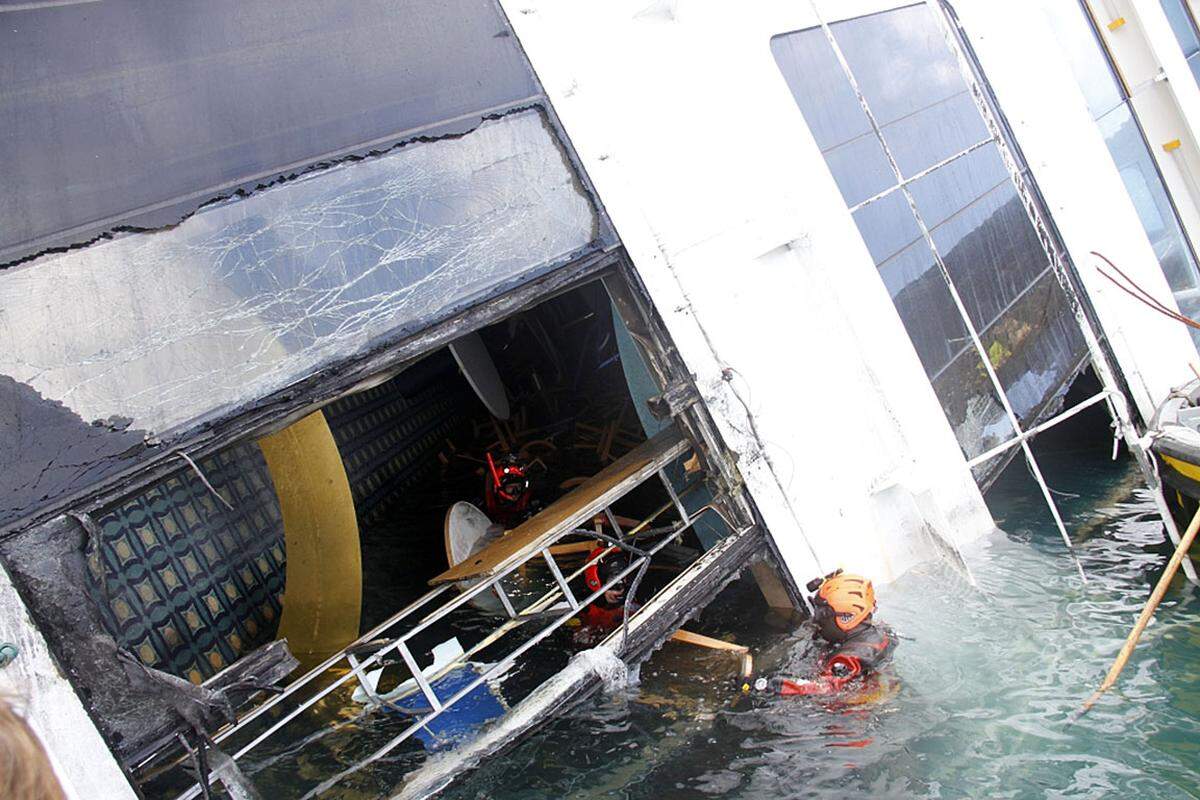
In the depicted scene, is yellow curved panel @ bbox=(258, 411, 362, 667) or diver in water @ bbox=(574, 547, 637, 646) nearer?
yellow curved panel @ bbox=(258, 411, 362, 667)

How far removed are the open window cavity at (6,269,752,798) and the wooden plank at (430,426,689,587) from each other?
20 millimetres

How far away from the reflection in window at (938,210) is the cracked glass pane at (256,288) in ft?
9.35

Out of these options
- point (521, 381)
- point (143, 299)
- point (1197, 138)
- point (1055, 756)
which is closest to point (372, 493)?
point (521, 381)

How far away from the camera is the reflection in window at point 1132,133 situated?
27.5ft

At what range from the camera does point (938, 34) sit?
27.8 feet

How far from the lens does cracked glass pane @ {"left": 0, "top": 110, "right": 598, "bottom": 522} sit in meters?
3.75

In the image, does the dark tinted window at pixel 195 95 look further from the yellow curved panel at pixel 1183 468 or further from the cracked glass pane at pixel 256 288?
the yellow curved panel at pixel 1183 468

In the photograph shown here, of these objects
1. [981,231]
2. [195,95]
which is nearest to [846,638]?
[981,231]

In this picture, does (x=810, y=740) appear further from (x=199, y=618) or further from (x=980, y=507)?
(x=199, y=618)

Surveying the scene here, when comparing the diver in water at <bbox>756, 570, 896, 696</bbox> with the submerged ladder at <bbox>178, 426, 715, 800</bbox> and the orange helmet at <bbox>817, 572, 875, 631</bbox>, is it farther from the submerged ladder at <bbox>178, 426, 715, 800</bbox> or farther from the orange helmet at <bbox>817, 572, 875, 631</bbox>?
the submerged ladder at <bbox>178, 426, 715, 800</bbox>

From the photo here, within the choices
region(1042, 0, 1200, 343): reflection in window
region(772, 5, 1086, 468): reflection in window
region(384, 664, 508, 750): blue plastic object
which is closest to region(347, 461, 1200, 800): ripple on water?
region(384, 664, 508, 750): blue plastic object

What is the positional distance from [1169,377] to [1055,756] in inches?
175

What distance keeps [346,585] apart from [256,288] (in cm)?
254

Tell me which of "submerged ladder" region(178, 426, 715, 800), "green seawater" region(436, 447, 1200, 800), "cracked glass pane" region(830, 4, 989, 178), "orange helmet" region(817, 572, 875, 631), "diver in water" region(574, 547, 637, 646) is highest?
"cracked glass pane" region(830, 4, 989, 178)
